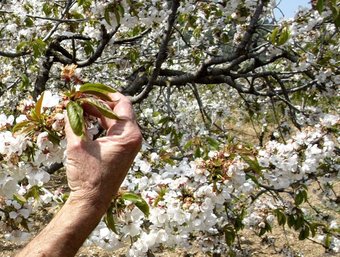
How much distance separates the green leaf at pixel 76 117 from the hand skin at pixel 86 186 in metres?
0.02

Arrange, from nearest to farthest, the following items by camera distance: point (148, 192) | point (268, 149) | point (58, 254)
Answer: point (58, 254) < point (148, 192) < point (268, 149)

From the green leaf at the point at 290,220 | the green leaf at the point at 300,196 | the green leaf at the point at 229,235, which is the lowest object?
the green leaf at the point at 229,235

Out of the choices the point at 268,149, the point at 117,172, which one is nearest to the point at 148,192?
the point at 268,149

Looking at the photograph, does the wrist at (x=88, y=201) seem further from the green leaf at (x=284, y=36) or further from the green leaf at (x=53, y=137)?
the green leaf at (x=284, y=36)

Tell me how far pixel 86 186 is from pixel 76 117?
206 mm

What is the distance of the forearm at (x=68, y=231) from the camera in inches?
44.4

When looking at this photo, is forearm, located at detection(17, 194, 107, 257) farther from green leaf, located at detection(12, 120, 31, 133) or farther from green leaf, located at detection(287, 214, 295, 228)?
green leaf, located at detection(287, 214, 295, 228)

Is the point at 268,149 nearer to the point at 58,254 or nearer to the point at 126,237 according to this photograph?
the point at 126,237

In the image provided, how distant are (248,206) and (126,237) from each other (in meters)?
1.39

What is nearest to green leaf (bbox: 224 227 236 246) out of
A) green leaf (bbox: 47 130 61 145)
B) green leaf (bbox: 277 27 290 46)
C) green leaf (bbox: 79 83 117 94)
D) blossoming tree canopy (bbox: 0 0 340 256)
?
blossoming tree canopy (bbox: 0 0 340 256)

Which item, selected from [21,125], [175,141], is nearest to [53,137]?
[21,125]

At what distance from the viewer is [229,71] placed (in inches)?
164

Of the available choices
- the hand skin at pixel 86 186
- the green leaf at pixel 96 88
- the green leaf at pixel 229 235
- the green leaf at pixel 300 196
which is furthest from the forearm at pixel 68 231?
the green leaf at pixel 300 196

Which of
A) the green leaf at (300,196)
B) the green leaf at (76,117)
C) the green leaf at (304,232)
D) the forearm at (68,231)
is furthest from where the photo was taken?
the green leaf at (300,196)
